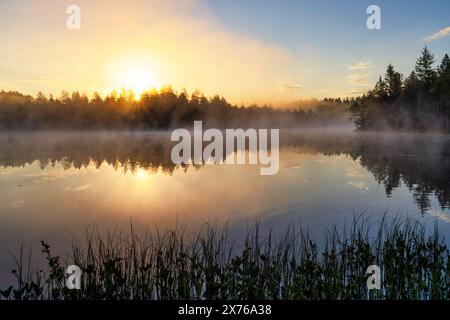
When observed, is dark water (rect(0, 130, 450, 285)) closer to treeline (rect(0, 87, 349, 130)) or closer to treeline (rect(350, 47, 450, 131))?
treeline (rect(350, 47, 450, 131))

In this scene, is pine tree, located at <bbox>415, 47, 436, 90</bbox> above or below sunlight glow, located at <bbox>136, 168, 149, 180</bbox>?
above

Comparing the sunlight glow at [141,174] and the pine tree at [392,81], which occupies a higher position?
the pine tree at [392,81]

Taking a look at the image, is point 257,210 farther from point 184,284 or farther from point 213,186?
point 184,284

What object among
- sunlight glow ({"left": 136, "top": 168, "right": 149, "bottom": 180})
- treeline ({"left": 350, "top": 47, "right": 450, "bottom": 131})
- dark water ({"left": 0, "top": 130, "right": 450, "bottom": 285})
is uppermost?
treeline ({"left": 350, "top": 47, "right": 450, "bottom": 131})

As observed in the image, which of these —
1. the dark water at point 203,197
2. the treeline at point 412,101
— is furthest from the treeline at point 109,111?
the dark water at point 203,197

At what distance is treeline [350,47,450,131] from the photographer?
60.2 meters

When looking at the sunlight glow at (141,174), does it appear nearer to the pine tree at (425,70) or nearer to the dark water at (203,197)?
the dark water at (203,197)

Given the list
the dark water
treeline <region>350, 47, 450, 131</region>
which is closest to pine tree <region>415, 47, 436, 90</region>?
treeline <region>350, 47, 450, 131</region>

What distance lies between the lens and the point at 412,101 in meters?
67.8

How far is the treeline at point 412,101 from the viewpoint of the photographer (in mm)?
60219

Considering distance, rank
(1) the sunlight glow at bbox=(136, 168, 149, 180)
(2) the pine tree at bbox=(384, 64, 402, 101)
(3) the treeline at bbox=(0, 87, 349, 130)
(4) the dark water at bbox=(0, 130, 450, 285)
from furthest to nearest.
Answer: (3) the treeline at bbox=(0, 87, 349, 130)
(2) the pine tree at bbox=(384, 64, 402, 101)
(1) the sunlight glow at bbox=(136, 168, 149, 180)
(4) the dark water at bbox=(0, 130, 450, 285)

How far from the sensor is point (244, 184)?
20.8 meters

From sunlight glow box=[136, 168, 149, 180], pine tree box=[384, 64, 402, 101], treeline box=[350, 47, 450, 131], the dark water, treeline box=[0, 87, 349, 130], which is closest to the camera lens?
the dark water
